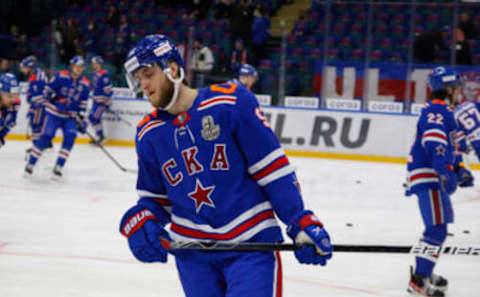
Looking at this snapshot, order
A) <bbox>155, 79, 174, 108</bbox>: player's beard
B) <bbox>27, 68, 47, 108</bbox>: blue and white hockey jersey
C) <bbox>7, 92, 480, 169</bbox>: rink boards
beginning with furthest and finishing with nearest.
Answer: <bbox>7, 92, 480, 169</bbox>: rink boards < <bbox>27, 68, 47, 108</bbox>: blue and white hockey jersey < <bbox>155, 79, 174, 108</bbox>: player's beard

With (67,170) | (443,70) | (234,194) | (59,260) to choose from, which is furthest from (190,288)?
(67,170)

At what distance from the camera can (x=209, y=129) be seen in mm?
2271

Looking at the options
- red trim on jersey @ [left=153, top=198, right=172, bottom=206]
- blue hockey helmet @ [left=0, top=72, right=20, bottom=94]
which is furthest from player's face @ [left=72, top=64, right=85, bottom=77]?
red trim on jersey @ [left=153, top=198, right=172, bottom=206]

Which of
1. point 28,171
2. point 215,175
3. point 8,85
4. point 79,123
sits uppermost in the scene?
point 215,175

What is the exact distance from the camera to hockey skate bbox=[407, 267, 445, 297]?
4.36 m

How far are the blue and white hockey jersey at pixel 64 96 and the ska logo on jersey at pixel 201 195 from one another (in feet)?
22.3

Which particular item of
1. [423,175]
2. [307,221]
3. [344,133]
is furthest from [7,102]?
[344,133]

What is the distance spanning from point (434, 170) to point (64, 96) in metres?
5.67

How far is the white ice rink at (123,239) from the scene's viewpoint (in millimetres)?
4500

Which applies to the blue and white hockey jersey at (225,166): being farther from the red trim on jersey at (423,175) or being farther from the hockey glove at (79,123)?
the hockey glove at (79,123)

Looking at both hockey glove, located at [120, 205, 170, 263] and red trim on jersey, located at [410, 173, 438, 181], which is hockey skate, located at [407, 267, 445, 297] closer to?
red trim on jersey, located at [410, 173, 438, 181]

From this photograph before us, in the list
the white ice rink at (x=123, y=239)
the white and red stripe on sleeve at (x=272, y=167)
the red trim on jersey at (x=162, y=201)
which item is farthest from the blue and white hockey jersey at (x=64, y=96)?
the white and red stripe on sleeve at (x=272, y=167)

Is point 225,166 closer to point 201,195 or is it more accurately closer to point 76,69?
point 201,195

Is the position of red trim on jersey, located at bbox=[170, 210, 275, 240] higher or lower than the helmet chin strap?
lower
